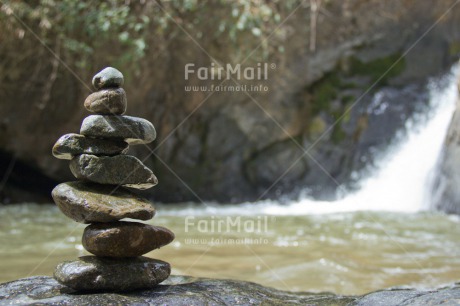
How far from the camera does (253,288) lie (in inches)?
95.6

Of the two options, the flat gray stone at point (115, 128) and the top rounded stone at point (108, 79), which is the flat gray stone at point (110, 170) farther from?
the top rounded stone at point (108, 79)

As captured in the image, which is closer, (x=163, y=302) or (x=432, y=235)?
(x=163, y=302)

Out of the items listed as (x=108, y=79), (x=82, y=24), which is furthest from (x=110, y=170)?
(x=82, y=24)

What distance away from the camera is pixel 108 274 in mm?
2207

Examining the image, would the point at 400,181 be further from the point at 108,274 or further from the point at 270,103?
the point at 108,274

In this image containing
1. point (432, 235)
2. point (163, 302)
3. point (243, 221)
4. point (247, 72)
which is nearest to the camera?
point (163, 302)

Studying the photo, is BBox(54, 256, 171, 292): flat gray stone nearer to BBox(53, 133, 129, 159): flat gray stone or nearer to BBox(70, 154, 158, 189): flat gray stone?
BBox(70, 154, 158, 189): flat gray stone

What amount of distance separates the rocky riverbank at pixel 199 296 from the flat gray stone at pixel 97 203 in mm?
342

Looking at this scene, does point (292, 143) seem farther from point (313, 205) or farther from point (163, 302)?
point (163, 302)

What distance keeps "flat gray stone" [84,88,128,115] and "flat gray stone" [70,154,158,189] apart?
0.76ft

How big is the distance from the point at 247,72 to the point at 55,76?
2.86 metres

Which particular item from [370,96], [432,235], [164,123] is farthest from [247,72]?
[432,235]

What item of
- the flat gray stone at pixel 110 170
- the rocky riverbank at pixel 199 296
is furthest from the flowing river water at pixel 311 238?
the flat gray stone at pixel 110 170

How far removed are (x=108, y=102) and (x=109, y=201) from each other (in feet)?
1.59
